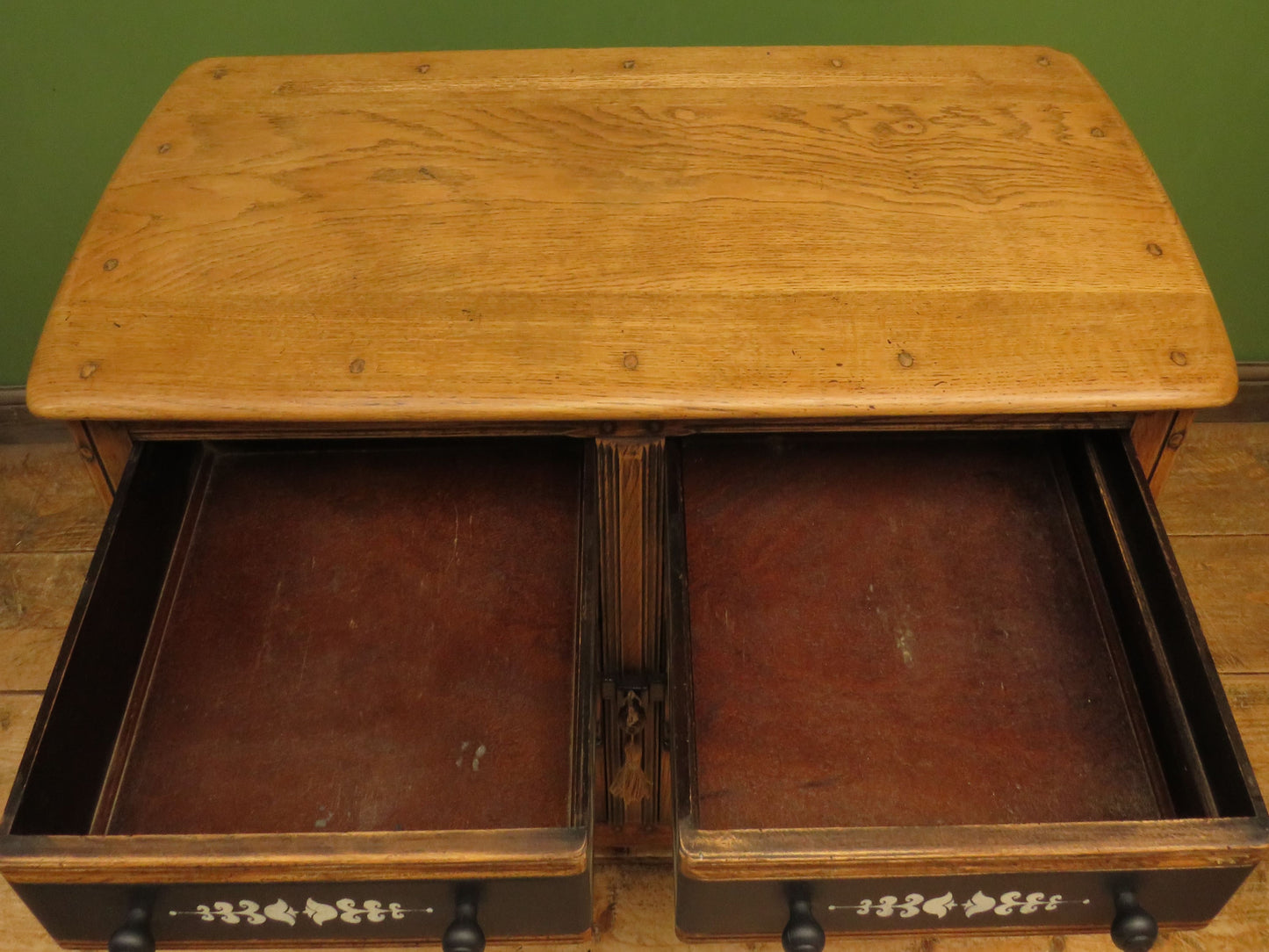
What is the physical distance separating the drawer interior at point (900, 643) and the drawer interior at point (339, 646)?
15 cm

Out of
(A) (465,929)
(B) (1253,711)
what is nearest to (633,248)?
(A) (465,929)

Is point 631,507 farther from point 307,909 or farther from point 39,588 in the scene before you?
point 39,588

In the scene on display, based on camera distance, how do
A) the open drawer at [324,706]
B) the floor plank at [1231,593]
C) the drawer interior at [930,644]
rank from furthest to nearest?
1. the floor plank at [1231,593]
2. the drawer interior at [930,644]
3. the open drawer at [324,706]

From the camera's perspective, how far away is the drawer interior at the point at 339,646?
0.88 m

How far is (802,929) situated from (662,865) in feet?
1.84

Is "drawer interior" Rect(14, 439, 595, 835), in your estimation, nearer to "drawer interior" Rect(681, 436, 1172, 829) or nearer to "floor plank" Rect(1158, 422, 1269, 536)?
"drawer interior" Rect(681, 436, 1172, 829)

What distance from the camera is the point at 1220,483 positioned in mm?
1711

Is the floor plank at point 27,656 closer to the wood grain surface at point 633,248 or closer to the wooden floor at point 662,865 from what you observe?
the wooden floor at point 662,865

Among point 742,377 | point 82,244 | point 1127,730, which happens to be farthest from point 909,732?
point 82,244

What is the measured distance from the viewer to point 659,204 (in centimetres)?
96

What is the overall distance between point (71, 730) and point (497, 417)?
43 centimetres

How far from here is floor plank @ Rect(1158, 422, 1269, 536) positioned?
165cm

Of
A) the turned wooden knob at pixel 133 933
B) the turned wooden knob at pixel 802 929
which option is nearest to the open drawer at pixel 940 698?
the turned wooden knob at pixel 802 929

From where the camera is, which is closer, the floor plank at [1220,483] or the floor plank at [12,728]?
the floor plank at [12,728]
